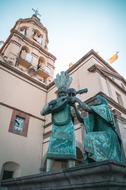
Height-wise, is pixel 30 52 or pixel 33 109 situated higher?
pixel 30 52

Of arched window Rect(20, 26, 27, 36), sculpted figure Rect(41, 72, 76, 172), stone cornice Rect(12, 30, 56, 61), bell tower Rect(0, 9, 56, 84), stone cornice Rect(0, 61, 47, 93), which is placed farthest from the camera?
arched window Rect(20, 26, 27, 36)

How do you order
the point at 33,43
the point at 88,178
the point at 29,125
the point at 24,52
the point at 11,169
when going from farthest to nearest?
the point at 33,43 < the point at 24,52 < the point at 29,125 < the point at 11,169 < the point at 88,178

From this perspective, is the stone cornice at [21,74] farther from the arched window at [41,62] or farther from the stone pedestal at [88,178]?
the stone pedestal at [88,178]

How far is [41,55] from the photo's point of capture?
76.6 feet

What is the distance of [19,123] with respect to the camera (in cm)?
1273

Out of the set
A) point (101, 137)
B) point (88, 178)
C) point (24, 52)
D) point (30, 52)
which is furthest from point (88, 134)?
point (30, 52)

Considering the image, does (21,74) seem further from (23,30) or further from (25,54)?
(23,30)

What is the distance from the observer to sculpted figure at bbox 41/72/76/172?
369 cm

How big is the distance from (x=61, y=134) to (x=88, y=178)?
176 cm

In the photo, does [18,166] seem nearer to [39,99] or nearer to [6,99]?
[6,99]

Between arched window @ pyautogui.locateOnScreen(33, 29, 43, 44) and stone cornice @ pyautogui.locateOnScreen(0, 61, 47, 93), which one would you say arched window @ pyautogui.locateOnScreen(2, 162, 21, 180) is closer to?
stone cornice @ pyautogui.locateOnScreen(0, 61, 47, 93)

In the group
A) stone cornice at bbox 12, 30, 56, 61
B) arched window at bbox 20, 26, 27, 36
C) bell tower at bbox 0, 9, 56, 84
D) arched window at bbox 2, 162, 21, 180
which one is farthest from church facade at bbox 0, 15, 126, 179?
arched window at bbox 20, 26, 27, 36

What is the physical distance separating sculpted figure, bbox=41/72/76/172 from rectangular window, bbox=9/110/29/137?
27.8ft

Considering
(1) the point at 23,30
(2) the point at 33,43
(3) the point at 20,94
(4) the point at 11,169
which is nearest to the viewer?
(4) the point at 11,169
